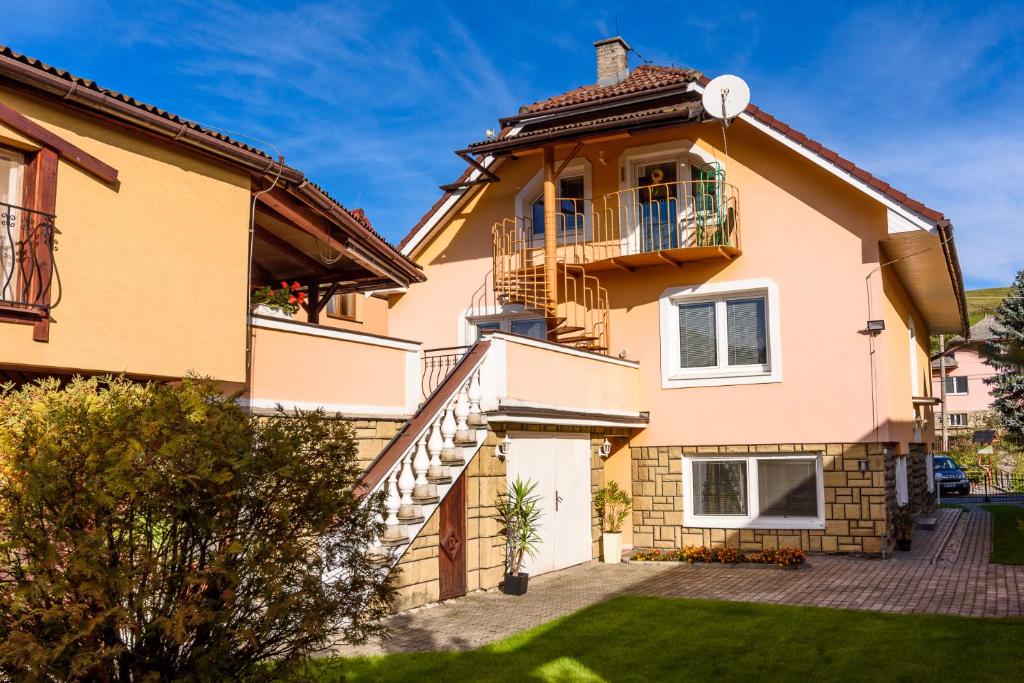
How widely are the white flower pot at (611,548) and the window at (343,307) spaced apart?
8.16m

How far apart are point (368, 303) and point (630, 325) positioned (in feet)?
23.2

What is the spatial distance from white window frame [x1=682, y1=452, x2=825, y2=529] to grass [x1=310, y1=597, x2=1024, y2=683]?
4.89m

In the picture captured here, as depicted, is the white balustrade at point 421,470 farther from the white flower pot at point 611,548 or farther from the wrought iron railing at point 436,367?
the white flower pot at point 611,548

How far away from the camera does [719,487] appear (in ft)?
53.8

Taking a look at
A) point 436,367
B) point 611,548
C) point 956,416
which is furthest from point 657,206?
point 956,416

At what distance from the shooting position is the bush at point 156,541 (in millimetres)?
4742

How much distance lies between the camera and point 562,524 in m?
14.8

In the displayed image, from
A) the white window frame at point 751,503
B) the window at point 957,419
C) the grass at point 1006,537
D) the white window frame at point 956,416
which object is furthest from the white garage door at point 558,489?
the window at point 957,419

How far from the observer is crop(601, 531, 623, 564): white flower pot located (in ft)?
51.8

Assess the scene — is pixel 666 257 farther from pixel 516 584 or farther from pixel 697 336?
pixel 516 584

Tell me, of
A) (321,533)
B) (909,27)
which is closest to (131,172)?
(321,533)

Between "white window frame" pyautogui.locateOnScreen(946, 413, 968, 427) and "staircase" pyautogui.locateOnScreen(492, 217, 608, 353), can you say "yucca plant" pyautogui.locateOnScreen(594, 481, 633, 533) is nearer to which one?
"staircase" pyautogui.locateOnScreen(492, 217, 608, 353)

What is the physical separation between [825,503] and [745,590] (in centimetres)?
362

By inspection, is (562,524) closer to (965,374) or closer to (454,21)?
(454,21)
